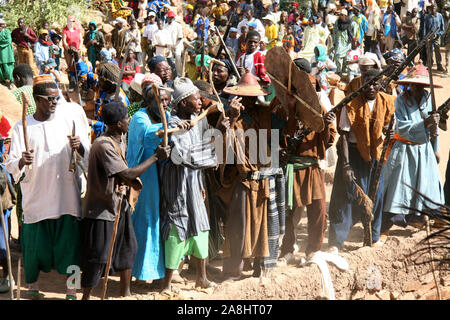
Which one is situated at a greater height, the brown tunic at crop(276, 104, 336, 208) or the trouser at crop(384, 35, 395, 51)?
the trouser at crop(384, 35, 395, 51)

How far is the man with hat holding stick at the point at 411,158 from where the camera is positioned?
7863mm

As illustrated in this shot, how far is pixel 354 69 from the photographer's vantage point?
54.0 feet

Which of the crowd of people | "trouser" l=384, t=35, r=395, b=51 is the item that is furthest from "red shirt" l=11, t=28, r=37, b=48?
"trouser" l=384, t=35, r=395, b=51

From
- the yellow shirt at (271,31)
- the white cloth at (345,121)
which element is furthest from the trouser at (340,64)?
the white cloth at (345,121)

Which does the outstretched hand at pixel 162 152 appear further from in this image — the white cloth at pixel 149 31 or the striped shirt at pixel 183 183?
the white cloth at pixel 149 31

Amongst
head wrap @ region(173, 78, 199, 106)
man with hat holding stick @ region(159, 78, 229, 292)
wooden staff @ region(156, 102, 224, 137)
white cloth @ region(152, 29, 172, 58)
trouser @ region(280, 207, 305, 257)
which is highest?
white cloth @ region(152, 29, 172, 58)

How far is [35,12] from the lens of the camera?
2055cm

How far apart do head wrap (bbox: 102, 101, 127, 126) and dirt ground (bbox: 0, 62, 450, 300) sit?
1538 mm

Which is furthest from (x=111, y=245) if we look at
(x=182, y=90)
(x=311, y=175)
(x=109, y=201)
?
(x=311, y=175)

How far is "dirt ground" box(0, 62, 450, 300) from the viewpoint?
6.12 metres

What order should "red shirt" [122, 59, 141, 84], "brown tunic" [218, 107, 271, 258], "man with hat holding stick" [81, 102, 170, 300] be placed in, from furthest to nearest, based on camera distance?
"red shirt" [122, 59, 141, 84]
"brown tunic" [218, 107, 271, 258]
"man with hat holding stick" [81, 102, 170, 300]

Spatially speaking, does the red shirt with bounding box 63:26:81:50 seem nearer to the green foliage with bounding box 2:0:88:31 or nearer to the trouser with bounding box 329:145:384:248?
the green foliage with bounding box 2:0:88:31

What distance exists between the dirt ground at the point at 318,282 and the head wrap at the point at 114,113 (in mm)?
1538

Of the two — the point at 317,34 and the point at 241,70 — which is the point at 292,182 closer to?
the point at 241,70
